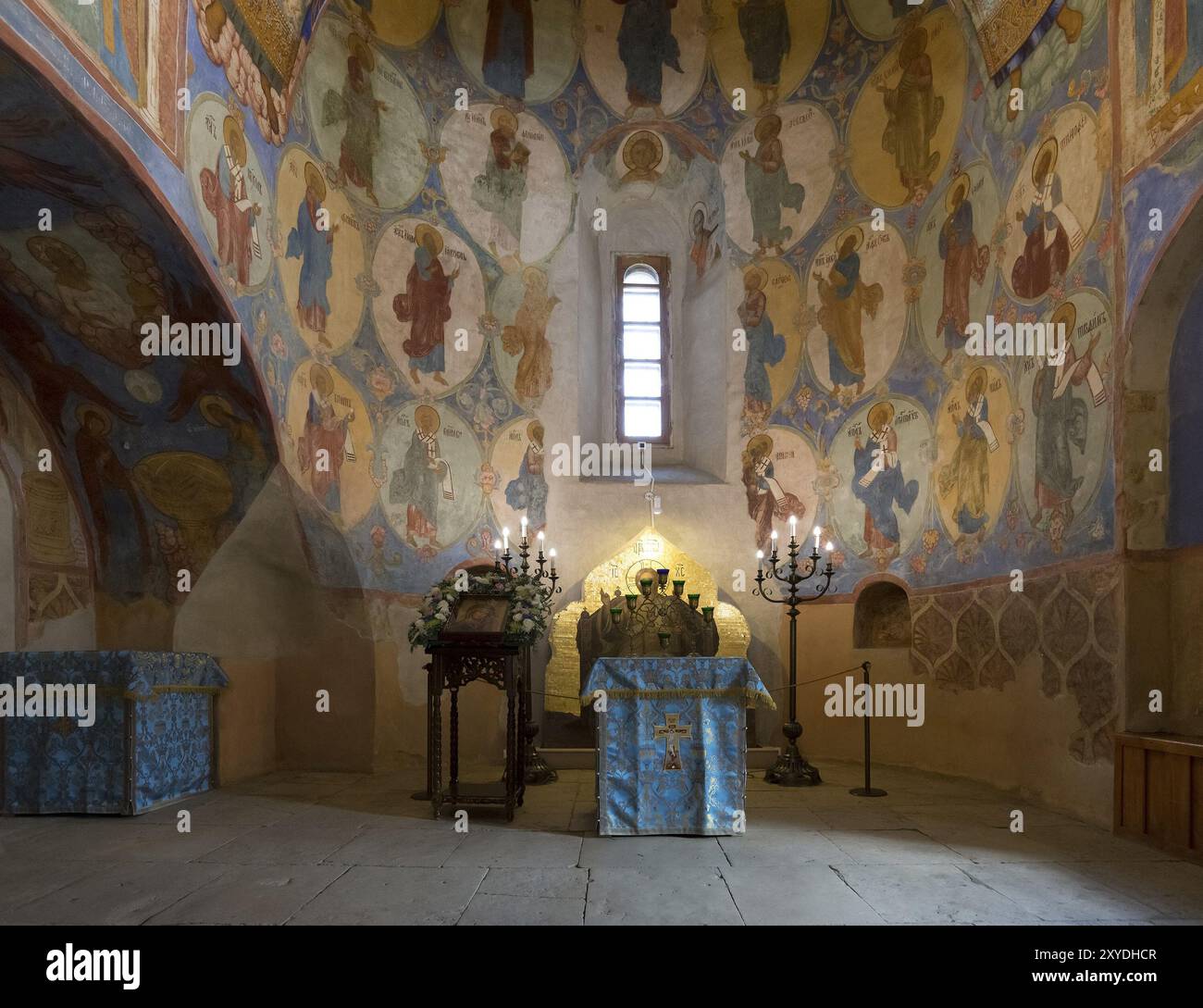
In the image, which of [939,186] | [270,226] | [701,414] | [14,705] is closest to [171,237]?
[270,226]

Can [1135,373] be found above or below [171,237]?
below

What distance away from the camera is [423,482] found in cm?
1063

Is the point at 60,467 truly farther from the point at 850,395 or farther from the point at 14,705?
the point at 850,395

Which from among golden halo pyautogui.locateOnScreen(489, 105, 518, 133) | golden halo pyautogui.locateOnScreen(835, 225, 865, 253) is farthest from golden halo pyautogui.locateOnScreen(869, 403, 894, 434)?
golden halo pyautogui.locateOnScreen(489, 105, 518, 133)

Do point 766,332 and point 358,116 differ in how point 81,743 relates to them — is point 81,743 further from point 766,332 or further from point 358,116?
point 766,332

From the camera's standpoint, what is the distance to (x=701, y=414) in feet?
40.1

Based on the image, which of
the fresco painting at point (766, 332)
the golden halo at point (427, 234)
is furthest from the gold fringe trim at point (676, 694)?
the golden halo at point (427, 234)

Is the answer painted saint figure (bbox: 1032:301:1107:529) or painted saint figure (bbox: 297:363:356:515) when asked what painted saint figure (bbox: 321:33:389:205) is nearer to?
painted saint figure (bbox: 297:363:356:515)

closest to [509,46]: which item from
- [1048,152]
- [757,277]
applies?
[757,277]

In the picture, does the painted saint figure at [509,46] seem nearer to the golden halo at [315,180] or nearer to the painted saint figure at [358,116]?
the painted saint figure at [358,116]

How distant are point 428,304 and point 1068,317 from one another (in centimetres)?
720

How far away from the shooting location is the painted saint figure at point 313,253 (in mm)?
9125

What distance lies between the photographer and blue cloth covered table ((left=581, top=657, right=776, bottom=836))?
6582 millimetres

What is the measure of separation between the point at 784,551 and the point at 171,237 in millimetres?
7868
